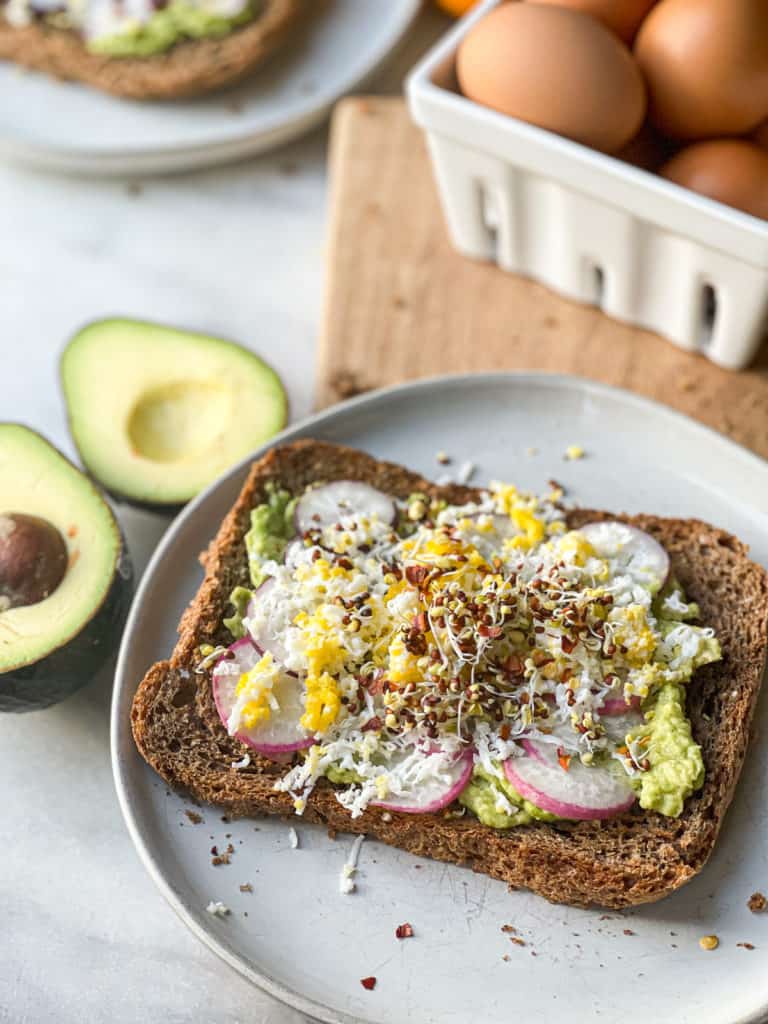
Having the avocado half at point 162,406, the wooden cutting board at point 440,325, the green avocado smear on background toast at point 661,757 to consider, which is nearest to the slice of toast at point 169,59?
the wooden cutting board at point 440,325

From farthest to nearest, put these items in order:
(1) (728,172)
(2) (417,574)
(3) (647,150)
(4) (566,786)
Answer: (3) (647,150)
(1) (728,172)
(2) (417,574)
(4) (566,786)

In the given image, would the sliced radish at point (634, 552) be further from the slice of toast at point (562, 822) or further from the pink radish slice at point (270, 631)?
the pink radish slice at point (270, 631)

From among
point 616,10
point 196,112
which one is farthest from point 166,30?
point 616,10

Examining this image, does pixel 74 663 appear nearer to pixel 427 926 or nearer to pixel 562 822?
pixel 427 926

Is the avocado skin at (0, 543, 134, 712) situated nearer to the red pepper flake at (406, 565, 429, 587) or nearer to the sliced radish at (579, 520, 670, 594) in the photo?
the red pepper flake at (406, 565, 429, 587)

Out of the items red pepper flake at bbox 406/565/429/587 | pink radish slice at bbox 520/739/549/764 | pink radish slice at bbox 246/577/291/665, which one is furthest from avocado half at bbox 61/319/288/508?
pink radish slice at bbox 520/739/549/764
